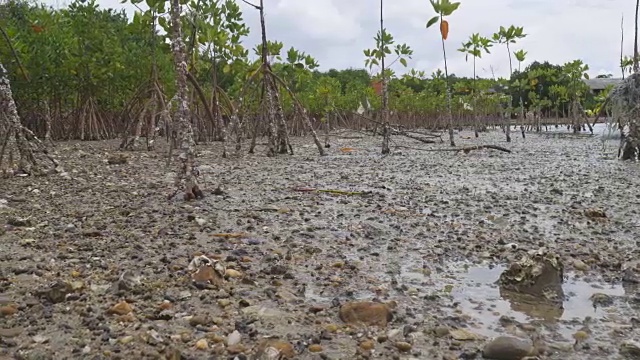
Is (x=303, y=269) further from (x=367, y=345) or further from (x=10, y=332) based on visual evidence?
(x=10, y=332)

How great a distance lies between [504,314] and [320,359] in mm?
916

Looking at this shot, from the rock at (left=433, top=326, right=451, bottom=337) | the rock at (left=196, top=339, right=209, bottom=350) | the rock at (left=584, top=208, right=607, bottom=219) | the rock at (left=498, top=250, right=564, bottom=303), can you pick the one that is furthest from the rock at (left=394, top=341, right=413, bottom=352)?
the rock at (left=584, top=208, right=607, bottom=219)

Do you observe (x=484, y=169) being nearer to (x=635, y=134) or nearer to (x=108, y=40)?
(x=635, y=134)

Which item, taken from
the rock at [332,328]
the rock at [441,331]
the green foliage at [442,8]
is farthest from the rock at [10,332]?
the green foliage at [442,8]

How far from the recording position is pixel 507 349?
6.74ft

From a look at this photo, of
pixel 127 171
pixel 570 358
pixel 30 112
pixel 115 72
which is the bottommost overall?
pixel 570 358

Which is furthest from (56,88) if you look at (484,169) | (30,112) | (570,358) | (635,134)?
(570,358)

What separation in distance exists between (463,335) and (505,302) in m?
0.51

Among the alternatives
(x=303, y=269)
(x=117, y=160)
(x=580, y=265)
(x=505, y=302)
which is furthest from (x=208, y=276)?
(x=117, y=160)

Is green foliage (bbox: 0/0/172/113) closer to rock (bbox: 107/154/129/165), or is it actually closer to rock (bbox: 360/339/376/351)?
rock (bbox: 107/154/129/165)

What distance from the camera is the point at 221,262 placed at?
3109 millimetres

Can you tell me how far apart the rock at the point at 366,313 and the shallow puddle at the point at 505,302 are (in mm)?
342

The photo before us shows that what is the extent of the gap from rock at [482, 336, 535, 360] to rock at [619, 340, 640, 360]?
0.33m

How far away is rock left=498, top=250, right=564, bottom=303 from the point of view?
109 inches
